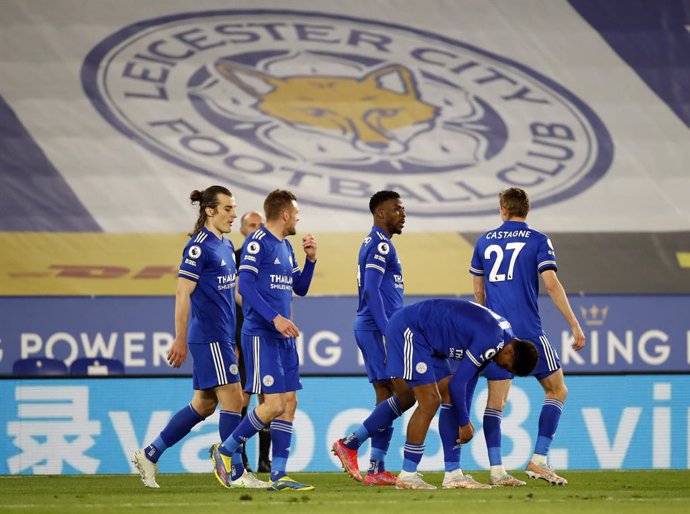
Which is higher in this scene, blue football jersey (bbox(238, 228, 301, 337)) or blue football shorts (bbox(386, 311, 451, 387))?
blue football jersey (bbox(238, 228, 301, 337))

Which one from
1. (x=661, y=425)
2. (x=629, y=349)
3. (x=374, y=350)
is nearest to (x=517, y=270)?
(x=374, y=350)

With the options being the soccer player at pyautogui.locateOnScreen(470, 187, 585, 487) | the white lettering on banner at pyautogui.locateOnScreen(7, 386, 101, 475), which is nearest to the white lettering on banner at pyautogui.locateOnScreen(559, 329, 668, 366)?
the soccer player at pyautogui.locateOnScreen(470, 187, 585, 487)

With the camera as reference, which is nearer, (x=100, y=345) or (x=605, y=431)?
(x=605, y=431)

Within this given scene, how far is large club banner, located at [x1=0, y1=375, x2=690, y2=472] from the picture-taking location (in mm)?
9422

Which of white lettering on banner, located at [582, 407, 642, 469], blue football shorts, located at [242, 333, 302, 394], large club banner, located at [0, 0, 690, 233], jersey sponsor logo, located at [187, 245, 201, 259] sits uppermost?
large club banner, located at [0, 0, 690, 233]

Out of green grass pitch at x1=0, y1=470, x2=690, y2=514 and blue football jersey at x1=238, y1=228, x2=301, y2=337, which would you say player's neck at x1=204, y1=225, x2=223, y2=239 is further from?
green grass pitch at x1=0, y1=470, x2=690, y2=514

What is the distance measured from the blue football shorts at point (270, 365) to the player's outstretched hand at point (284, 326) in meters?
0.24

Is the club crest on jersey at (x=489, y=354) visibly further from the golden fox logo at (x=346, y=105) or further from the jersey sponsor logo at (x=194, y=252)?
the golden fox logo at (x=346, y=105)

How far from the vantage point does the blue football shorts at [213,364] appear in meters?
7.17

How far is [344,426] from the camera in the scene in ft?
31.7

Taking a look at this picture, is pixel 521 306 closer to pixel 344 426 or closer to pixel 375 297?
pixel 375 297

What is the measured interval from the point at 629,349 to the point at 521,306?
430cm

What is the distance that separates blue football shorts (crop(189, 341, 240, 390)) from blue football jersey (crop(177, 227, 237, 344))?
4 cm

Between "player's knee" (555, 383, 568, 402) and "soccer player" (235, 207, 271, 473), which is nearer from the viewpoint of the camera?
"player's knee" (555, 383, 568, 402)
